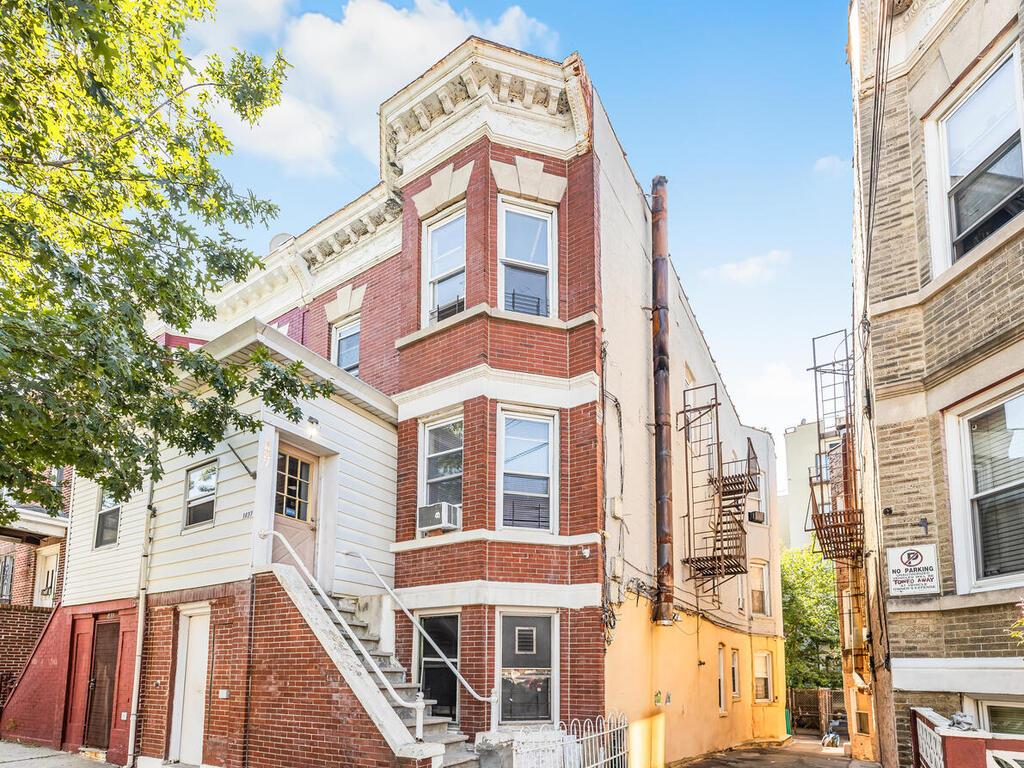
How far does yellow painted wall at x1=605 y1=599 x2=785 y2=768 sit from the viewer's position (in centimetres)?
1219

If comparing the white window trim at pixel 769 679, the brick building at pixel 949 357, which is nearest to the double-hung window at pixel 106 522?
the brick building at pixel 949 357

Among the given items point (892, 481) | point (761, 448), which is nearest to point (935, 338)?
point (892, 481)

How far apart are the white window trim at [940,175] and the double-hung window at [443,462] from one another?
6973 millimetres

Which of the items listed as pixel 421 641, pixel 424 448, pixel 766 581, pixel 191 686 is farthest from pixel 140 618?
pixel 766 581

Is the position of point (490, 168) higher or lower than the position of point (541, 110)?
lower

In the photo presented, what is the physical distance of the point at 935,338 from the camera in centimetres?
897

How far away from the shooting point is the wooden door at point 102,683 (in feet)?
42.6

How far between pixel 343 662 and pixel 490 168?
7.83 metres

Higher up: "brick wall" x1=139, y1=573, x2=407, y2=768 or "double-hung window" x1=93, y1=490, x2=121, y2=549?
"double-hung window" x1=93, y1=490, x2=121, y2=549

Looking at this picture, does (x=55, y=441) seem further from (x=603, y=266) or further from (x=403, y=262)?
(x=603, y=266)

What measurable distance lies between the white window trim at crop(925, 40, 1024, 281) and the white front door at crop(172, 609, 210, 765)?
1055 cm

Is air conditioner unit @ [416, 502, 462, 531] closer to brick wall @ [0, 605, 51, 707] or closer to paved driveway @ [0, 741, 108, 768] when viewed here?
paved driveway @ [0, 741, 108, 768]

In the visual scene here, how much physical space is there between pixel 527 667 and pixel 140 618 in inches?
234

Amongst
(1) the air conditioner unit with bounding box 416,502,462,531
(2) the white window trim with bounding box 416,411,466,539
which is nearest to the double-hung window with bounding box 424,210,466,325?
(2) the white window trim with bounding box 416,411,466,539
